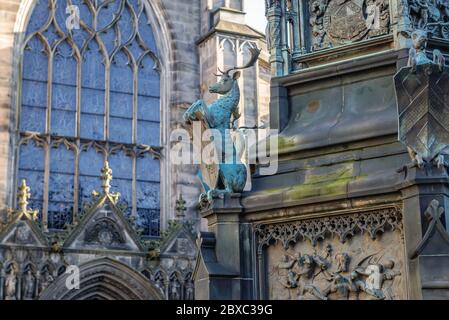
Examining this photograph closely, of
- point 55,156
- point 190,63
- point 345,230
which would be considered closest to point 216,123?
point 345,230

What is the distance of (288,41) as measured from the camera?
6.66 meters

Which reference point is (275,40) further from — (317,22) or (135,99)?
(135,99)

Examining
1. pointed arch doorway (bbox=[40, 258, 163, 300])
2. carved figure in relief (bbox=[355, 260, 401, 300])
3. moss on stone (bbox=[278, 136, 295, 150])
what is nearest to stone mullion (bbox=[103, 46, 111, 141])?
pointed arch doorway (bbox=[40, 258, 163, 300])

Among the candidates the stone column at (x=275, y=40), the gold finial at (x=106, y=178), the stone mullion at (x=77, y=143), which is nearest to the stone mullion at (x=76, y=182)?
the stone mullion at (x=77, y=143)

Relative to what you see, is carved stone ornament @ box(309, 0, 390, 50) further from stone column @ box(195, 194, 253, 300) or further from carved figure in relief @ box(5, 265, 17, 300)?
→ carved figure in relief @ box(5, 265, 17, 300)

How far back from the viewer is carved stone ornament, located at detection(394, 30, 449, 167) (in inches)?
212

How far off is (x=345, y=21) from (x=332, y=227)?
161 centimetres

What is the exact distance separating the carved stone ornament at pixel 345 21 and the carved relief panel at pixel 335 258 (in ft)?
4.73

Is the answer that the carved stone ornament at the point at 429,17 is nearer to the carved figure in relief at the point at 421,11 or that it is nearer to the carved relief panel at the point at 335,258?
the carved figure in relief at the point at 421,11

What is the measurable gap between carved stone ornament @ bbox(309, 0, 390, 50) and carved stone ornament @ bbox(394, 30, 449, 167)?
0.92 metres

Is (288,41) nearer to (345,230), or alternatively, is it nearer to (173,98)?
(345,230)

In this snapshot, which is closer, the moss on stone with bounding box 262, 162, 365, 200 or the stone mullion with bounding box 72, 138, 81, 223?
the moss on stone with bounding box 262, 162, 365, 200
